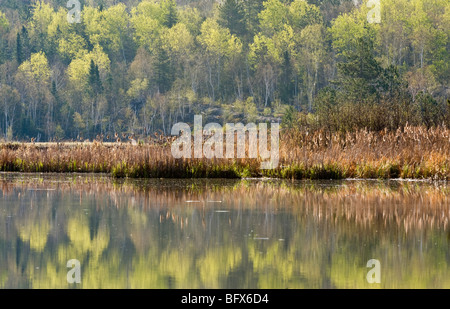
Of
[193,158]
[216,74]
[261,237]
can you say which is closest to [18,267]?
[261,237]

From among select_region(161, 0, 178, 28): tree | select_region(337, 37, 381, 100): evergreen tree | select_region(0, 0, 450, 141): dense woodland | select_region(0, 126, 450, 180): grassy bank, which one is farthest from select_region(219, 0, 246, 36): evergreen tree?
select_region(0, 126, 450, 180): grassy bank

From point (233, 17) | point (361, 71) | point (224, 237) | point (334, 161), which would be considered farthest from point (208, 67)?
point (224, 237)

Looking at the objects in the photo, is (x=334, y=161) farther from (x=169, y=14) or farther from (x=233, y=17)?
(x=169, y=14)

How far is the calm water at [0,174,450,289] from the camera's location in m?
7.30

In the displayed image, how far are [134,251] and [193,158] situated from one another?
11.4 meters

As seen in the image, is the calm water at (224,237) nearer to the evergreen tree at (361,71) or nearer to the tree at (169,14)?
the evergreen tree at (361,71)

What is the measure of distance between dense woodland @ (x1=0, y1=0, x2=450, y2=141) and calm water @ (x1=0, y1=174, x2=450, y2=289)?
69997 mm

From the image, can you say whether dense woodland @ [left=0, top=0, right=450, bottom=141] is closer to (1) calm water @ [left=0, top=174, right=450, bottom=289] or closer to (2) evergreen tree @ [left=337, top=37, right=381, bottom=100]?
(2) evergreen tree @ [left=337, top=37, right=381, bottom=100]

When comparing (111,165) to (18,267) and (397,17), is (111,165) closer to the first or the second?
(18,267)

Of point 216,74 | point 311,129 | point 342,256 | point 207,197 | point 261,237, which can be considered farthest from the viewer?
point 216,74

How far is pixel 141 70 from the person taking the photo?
10294 centimetres

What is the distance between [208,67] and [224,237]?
94641mm

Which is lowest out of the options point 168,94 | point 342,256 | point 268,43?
point 342,256

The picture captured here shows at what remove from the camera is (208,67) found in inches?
4067
